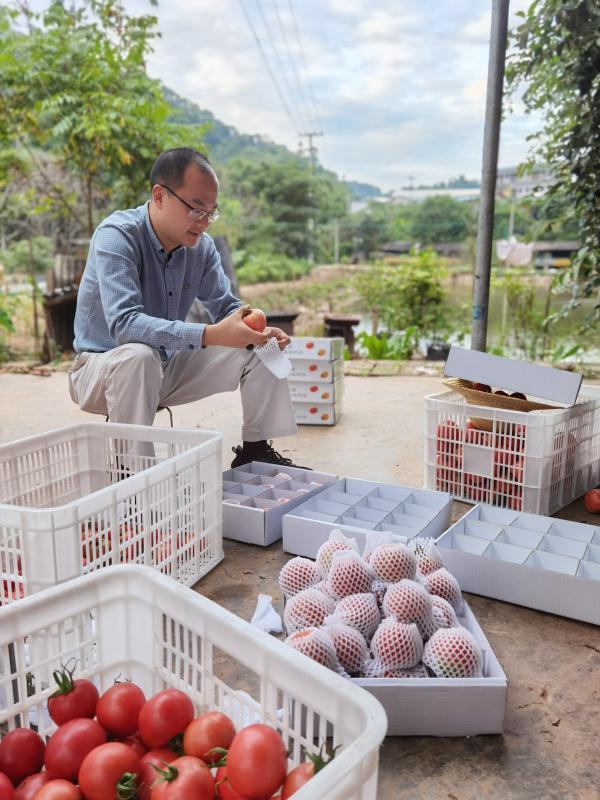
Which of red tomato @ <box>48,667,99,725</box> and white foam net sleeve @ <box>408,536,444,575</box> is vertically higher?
red tomato @ <box>48,667,99,725</box>

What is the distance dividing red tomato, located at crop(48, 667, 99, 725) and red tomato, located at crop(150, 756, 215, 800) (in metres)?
0.21

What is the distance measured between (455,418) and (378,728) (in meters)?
1.73

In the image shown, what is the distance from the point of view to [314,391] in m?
3.30

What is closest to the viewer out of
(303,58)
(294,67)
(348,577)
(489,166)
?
Result: (348,577)

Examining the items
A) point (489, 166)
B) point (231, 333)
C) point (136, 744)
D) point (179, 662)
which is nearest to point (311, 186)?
point (489, 166)

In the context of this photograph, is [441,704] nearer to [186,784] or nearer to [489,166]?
[186,784]

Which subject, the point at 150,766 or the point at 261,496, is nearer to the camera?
the point at 150,766

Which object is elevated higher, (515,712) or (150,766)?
(150,766)

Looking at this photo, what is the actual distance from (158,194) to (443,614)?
1.57 metres

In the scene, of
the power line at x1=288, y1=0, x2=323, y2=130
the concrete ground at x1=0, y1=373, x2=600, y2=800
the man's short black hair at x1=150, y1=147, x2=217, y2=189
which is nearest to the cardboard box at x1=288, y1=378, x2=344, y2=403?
the concrete ground at x1=0, y1=373, x2=600, y2=800

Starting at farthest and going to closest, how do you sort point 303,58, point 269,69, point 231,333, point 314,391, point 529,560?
point 303,58 < point 269,69 < point 314,391 < point 231,333 < point 529,560

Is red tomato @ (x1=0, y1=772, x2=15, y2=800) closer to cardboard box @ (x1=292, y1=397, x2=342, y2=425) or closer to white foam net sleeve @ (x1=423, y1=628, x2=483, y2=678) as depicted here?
white foam net sleeve @ (x1=423, y1=628, x2=483, y2=678)

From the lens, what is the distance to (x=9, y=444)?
5.34 ft

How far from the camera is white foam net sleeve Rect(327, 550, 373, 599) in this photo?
1.38 metres
